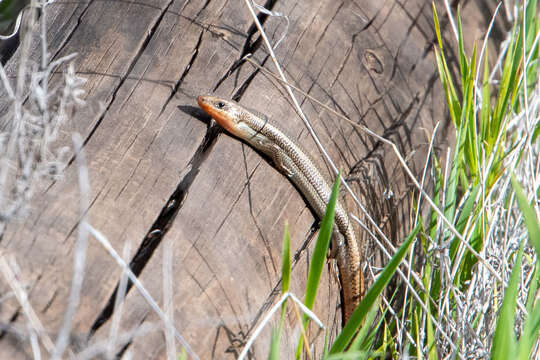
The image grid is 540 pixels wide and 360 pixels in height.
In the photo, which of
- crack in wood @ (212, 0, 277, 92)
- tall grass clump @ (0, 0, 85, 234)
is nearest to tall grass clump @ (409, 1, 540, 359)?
crack in wood @ (212, 0, 277, 92)

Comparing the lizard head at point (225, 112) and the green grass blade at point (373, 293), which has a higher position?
the lizard head at point (225, 112)

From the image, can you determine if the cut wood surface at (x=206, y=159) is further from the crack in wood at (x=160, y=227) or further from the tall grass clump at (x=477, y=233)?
the tall grass clump at (x=477, y=233)

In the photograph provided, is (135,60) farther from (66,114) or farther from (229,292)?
(229,292)

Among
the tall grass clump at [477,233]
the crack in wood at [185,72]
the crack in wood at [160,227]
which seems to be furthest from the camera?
the tall grass clump at [477,233]

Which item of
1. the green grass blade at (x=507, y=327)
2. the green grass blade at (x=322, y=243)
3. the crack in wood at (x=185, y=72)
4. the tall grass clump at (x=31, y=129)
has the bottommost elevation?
the green grass blade at (x=507, y=327)

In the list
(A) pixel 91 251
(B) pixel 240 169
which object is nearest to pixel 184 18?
(B) pixel 240 169

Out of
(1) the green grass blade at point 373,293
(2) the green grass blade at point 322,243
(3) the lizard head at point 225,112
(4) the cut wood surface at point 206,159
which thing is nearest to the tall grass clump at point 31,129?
(4) the cut wood surface at point 206,159

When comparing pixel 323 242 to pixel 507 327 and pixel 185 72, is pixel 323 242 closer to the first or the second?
pixel 507 327
